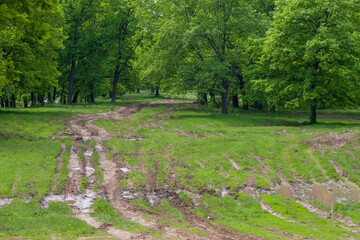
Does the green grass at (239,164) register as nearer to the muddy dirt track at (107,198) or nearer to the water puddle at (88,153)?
the muddy dirt track at (107,198)

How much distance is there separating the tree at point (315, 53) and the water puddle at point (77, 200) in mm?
23496

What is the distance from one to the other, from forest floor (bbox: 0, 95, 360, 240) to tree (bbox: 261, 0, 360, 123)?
4091mm

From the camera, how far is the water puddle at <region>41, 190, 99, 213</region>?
14.9 m

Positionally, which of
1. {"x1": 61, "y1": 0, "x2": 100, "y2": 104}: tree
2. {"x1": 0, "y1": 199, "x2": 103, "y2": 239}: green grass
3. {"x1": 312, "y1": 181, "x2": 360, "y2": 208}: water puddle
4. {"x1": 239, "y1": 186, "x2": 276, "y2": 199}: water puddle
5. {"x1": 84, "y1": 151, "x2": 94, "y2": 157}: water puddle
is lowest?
{"x1": 312, "y1": 181, "x2": 360, "y2": 208}: water puddle

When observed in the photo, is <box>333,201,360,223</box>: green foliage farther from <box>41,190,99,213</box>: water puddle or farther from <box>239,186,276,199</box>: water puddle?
<box>41,190,99,213</box>: water puddle

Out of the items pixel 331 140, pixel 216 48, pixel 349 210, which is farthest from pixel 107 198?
pixel 216 48

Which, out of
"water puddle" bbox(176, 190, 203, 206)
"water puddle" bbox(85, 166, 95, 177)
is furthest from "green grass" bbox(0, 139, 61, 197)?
"water puddle" bbox(176, 190, 203, 206)

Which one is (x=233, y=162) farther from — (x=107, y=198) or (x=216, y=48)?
(x=216, y=48)

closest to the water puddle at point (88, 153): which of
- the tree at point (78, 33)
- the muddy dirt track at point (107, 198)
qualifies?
the muddy dirt track at point (107, 198)

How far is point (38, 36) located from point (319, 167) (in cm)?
2069

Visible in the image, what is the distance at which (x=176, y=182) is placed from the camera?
63.4 feet

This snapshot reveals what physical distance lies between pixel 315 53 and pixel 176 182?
835 inches

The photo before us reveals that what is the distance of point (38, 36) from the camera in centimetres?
700

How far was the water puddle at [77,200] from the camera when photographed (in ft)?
49.0
